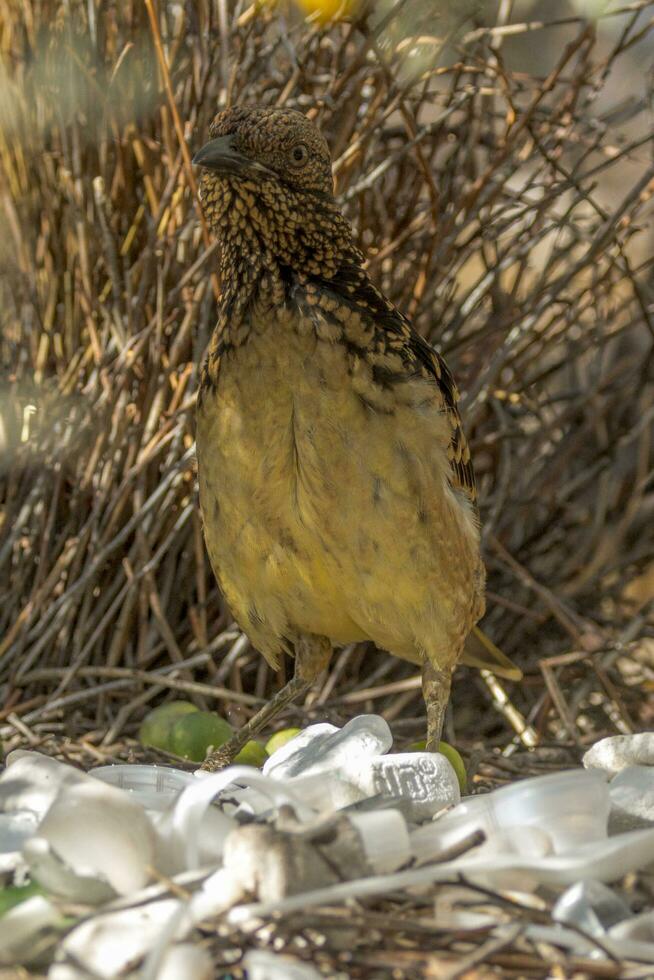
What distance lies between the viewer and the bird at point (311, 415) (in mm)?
1977

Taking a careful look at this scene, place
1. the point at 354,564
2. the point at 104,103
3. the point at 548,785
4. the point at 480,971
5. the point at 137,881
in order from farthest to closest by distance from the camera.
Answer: the point at 104,103 → the point at 354,564 → the point at 548,785 → the point at 137,881 → the point at 480,971

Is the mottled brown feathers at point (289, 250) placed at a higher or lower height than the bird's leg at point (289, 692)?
higher

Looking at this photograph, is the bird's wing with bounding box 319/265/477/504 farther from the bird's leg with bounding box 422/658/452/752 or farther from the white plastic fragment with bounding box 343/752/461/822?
the white plastic fragment with bounding box 343/752/461/822

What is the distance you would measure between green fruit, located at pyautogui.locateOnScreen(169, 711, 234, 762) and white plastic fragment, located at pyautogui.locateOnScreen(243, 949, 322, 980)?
1.10 m

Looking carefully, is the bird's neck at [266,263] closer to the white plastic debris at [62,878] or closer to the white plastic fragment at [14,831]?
the white plastic fragment at [14,831]

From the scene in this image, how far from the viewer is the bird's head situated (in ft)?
6.37

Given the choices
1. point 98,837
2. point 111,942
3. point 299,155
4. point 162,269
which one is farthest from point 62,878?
point 162,269

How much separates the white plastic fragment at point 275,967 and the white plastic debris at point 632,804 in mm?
681

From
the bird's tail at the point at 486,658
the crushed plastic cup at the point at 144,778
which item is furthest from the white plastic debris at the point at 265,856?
the bird's tail at the point at 486,658

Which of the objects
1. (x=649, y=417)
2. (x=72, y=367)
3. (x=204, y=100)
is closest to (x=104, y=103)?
(x=204, y=100)

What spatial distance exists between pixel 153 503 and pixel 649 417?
1381 mm

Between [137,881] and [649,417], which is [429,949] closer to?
[137,881]

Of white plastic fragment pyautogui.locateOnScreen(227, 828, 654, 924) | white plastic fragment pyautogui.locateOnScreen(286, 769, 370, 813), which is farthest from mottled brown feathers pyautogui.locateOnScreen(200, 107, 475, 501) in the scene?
white plastic fragment pyautogui.locateOnScreen(227, 828, 654, 924)

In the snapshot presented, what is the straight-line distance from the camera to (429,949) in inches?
49.5
